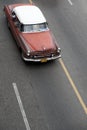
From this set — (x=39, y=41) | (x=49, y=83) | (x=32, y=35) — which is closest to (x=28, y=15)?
(x=32, y=35)

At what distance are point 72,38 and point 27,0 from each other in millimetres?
4881

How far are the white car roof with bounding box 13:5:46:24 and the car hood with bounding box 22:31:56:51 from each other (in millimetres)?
711

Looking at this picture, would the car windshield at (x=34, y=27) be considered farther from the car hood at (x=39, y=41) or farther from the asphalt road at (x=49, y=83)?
the asphalt road at (x=49, y=83)

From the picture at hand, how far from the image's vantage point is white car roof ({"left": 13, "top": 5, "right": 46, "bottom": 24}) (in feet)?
60.6

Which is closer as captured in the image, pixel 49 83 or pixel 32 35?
pixel 49 83

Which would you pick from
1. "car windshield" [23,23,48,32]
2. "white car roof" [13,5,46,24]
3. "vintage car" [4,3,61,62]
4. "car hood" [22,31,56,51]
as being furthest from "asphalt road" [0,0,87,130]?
"white car roof" [13,5,46,24]

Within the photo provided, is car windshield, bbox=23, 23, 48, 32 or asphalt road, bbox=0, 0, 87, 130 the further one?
car windshield, bbox=23, 23, 48, 32

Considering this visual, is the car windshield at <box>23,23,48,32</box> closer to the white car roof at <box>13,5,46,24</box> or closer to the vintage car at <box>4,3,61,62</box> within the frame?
the vintage car at <box>4,3,61,62</box>

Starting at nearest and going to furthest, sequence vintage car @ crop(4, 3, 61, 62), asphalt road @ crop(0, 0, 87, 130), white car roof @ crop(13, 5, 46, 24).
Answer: asphalt road @ crop(0, 0, 87, 130) < vintage car @ crop(4, 3, 61, 62) < white car roof @ crop(13, 5, 46, 24)

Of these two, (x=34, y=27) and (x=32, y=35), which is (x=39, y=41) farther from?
(x=34, y=27)

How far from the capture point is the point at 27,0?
2311cm

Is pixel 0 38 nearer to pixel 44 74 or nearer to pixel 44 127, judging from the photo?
pixel 44 74

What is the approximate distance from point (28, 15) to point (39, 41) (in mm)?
1847

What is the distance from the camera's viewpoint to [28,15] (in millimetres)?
18875
